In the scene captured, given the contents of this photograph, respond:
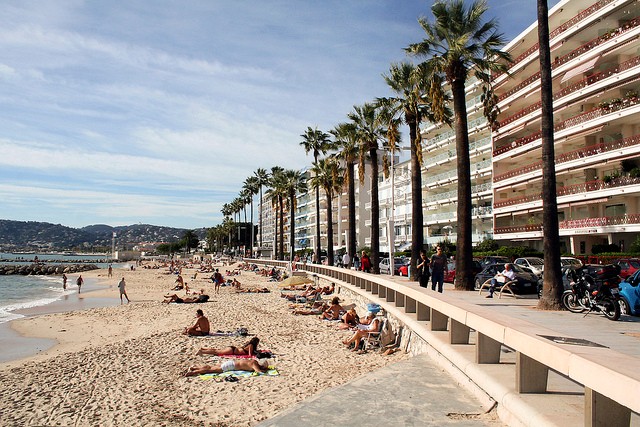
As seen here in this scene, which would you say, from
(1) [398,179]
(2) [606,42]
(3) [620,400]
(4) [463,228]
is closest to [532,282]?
(4) [463,228]

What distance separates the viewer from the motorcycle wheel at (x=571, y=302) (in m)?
13.6

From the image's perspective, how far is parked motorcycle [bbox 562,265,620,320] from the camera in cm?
1253

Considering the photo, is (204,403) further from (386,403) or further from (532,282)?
(532,282)

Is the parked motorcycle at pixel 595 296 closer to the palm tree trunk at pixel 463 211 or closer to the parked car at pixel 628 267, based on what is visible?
the palm tree trunk at pixel 463 211

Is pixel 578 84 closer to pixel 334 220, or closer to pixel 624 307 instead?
pixel 624 307

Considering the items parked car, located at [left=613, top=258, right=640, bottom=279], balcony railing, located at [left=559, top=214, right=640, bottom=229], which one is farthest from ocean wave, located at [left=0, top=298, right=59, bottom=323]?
balcony railing, located at [left=559, top=214, right=640, bottom=229]

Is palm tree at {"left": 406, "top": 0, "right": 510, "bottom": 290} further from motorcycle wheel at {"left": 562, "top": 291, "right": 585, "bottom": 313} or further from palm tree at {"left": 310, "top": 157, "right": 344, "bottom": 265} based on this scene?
palm tree at {"left": 310, "top": 157, "right": 344, "bottom": 265}

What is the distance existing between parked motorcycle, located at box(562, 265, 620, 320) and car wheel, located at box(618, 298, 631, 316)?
12 cm

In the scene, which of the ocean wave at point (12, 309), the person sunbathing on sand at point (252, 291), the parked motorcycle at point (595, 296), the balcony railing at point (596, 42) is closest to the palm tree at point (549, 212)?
the parked motorcycle at point (595, 296)

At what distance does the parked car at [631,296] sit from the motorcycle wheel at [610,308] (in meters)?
0.43

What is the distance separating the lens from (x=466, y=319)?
7.30 meters

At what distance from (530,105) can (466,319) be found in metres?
43.6

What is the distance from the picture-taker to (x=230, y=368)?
1142 centimetres

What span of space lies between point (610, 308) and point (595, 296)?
0.48 meters
